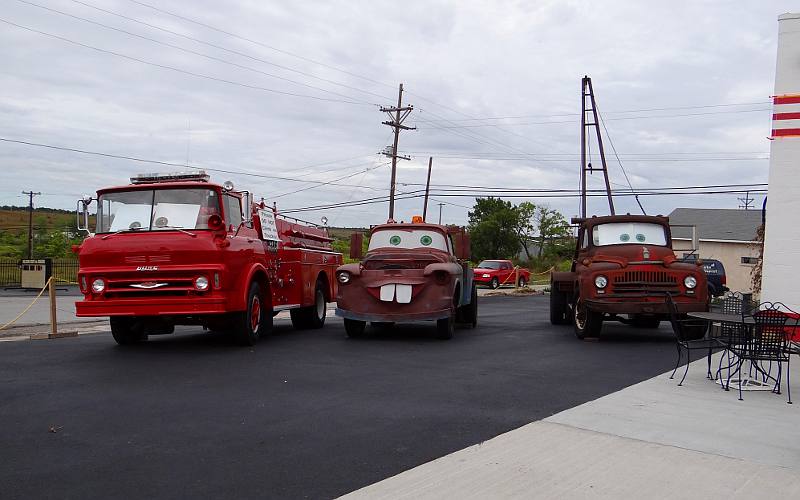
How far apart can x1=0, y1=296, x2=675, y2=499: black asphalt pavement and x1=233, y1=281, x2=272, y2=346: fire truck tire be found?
205mm

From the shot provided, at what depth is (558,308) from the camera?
1585 cm

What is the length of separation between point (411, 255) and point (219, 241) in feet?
11.8

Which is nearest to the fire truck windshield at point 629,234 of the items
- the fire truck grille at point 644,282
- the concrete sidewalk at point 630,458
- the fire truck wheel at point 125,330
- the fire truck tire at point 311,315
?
the fire truck grille at point 644,282

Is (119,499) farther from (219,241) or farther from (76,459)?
(219,241)

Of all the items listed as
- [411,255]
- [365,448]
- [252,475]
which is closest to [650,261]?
[411,255]

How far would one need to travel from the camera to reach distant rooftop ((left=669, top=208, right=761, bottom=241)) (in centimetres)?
4456

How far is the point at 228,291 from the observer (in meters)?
10.4

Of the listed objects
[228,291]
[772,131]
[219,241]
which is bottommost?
[228,291]

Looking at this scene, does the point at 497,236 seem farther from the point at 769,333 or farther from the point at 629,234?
the point at 769,333

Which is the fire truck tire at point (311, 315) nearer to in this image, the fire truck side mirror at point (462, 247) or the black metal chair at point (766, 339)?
the fire truck side mirror at point (462, 247)

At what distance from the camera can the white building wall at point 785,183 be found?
11.2 m

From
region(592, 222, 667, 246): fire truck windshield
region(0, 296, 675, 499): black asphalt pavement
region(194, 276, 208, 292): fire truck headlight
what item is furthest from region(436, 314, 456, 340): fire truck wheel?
region(194, 276, 208, 292): fire truck headlight

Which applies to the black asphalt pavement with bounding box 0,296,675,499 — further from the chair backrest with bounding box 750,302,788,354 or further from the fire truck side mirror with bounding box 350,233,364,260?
the fire truck side mirror with bounding box 350,233,364,260

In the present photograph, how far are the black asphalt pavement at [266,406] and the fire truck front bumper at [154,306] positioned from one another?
599mm
